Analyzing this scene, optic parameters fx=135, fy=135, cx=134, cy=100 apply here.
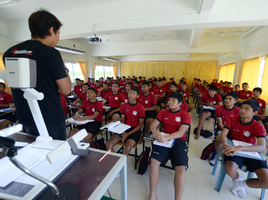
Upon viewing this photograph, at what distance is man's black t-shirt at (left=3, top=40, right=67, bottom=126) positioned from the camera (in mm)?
852

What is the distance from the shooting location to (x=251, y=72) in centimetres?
527

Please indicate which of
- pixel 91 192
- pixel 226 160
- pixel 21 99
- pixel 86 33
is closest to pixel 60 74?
pixel 21 99

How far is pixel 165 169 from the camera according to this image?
2.10 metres

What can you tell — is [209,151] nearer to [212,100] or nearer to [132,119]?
[132,119]

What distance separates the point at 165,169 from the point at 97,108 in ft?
5.17

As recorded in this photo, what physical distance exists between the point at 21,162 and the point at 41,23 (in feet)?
2.78

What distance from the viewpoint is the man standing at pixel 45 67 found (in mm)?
857

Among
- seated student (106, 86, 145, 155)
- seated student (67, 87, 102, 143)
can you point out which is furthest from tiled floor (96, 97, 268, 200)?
seated student (67, 87, 102, 143)

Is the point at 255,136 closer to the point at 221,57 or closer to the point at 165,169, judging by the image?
the point at 165,169

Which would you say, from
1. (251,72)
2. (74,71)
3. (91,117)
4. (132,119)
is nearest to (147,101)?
(132,119)

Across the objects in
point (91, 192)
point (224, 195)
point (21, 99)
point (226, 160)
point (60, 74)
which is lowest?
point (224, 195)

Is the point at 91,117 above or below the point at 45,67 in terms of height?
below

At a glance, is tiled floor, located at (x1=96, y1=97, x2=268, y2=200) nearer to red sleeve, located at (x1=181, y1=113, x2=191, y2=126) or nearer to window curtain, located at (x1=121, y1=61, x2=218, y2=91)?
red sleeve, located at (x1=181, y1=113, x2=191, y2=126)

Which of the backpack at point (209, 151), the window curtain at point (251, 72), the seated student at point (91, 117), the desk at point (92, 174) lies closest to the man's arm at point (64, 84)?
the desk at point (92, 174)
